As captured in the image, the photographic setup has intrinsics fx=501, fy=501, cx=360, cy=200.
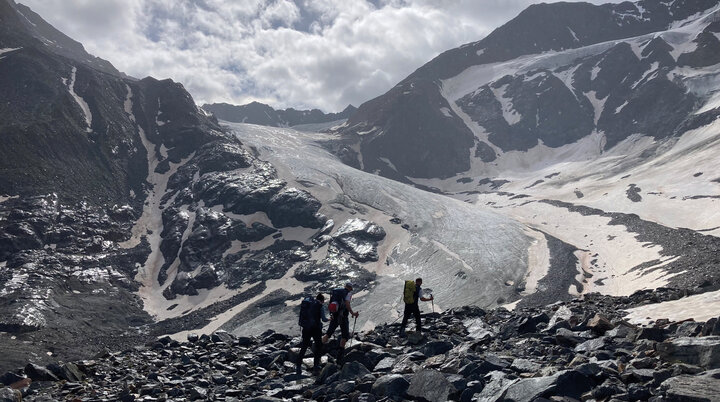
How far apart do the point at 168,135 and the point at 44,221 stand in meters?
58.2

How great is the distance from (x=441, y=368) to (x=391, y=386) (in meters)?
2.16

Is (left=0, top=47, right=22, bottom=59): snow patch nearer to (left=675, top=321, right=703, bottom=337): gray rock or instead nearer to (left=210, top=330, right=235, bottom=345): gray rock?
(left=210, top=330, right=235, bottom=345): gray rock

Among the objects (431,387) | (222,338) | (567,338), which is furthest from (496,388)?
(222,338)

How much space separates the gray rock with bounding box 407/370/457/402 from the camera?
1287cm

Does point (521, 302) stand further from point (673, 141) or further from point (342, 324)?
point (673, 141)

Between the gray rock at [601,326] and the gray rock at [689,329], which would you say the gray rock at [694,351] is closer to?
the gray rock at [689,329]

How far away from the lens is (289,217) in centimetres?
11369

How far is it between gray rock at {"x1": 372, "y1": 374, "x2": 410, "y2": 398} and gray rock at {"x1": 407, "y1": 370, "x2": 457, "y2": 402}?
0.84ft

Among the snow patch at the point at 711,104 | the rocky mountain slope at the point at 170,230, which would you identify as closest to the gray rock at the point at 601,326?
the rocky mountain slope at the point at 170,230

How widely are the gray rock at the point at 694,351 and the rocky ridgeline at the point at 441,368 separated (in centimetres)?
3

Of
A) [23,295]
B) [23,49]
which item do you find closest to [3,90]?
[23,49]

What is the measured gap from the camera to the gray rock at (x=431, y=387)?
12.9m

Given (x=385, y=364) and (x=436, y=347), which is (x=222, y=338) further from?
(x=436, y=347)

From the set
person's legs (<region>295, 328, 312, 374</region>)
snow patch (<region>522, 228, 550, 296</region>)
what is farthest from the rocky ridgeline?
snow patch (<region>522, 228, 550, 296</region>)
